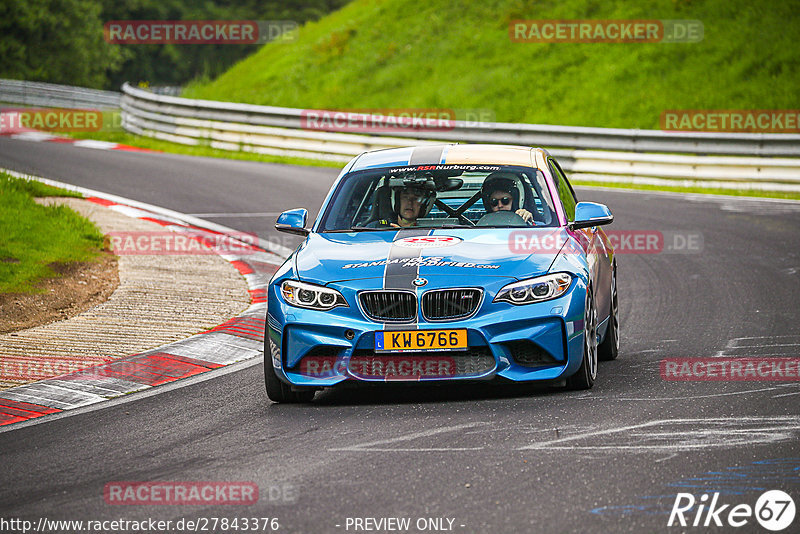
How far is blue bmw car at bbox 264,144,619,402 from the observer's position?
700cm

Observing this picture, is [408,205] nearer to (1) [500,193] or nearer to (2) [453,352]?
(1) [500,193]

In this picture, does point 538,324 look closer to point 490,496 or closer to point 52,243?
point 490,496

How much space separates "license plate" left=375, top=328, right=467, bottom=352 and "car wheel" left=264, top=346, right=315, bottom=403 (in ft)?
2.23

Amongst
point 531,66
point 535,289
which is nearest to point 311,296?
point 535,289

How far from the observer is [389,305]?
7109mm

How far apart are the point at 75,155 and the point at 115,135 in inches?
235

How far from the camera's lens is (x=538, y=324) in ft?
23.0

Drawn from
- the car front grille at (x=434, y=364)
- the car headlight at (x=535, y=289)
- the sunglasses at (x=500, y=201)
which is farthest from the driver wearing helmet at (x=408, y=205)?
the car front grille at (x=434, y=364)

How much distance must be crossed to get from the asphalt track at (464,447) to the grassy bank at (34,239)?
3793 millimetres

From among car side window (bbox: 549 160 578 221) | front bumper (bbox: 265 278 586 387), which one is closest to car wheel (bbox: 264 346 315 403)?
front bumper (bbox: 265 278 586 387)

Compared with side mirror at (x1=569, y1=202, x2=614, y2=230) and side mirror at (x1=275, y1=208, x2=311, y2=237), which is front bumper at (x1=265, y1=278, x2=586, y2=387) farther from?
side mirror at (x1=275, y1=208, x2=311, y2=237)

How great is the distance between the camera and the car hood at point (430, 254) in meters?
7.21

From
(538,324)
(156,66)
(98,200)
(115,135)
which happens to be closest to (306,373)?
(538,324)

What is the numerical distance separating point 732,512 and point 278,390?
3286 millimetres
